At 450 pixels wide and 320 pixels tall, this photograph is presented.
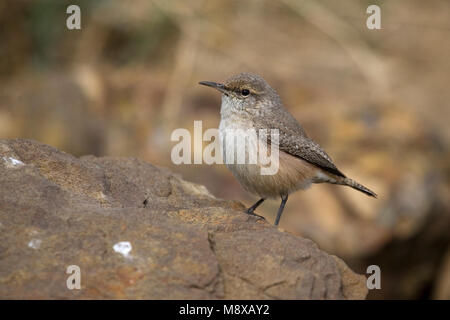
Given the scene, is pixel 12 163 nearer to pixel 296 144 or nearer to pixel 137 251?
pixel 137 251

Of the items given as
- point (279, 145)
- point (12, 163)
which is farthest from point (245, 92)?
point (12, 163)

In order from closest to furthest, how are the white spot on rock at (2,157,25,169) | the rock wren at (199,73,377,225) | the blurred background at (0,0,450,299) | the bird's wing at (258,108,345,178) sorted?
the white spot on rock at (2,157,25,169) → the rock wren at (199,73,377,225) → the bird's wing at (258,108,345,178) → the blurred background at (0,0,450,299)

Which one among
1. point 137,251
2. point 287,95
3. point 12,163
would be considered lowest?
point 137,251

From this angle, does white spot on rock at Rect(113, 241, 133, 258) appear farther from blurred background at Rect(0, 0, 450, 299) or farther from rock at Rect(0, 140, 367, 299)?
blurred background at Rect(0, 0, 450, 299)

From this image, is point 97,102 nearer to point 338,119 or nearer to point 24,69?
point 24,69

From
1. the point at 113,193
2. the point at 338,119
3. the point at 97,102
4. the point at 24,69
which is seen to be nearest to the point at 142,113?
the point at 97,102

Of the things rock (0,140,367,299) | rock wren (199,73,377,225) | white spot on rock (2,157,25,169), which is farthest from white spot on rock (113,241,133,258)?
rock wren (199,73,377,225)
